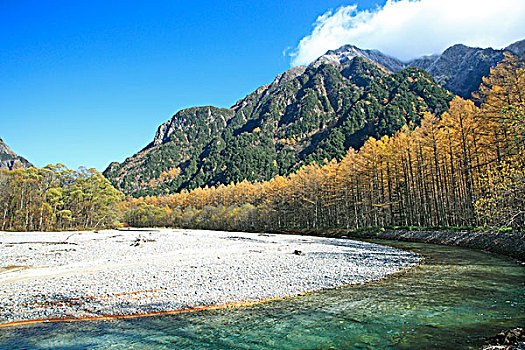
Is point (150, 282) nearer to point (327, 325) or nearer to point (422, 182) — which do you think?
point (327, 325)

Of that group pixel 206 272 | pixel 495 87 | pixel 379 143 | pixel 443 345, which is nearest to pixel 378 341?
pixel 443 345

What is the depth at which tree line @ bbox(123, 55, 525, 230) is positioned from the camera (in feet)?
55.0

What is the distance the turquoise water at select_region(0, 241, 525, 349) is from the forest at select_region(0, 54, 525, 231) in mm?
7276

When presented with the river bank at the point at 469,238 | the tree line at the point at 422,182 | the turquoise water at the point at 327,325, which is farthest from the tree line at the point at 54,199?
the river bank at the point at 469,238

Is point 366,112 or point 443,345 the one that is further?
point 366,112

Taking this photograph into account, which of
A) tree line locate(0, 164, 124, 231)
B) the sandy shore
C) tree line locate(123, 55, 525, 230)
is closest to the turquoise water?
the sandy shore

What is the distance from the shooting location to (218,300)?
9.64 metres

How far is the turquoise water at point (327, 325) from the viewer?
20.4 feet

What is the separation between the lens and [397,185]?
4400 centimetres

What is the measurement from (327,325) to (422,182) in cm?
3784

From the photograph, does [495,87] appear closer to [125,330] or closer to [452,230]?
[452,230]

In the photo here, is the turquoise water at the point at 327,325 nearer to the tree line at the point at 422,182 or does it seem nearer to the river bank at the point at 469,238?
the tree line at the point at 422,182

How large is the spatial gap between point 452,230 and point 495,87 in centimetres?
1411

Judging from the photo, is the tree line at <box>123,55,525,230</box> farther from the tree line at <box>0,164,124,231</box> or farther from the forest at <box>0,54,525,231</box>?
the tree line at <box>0,164,124,231</box>
